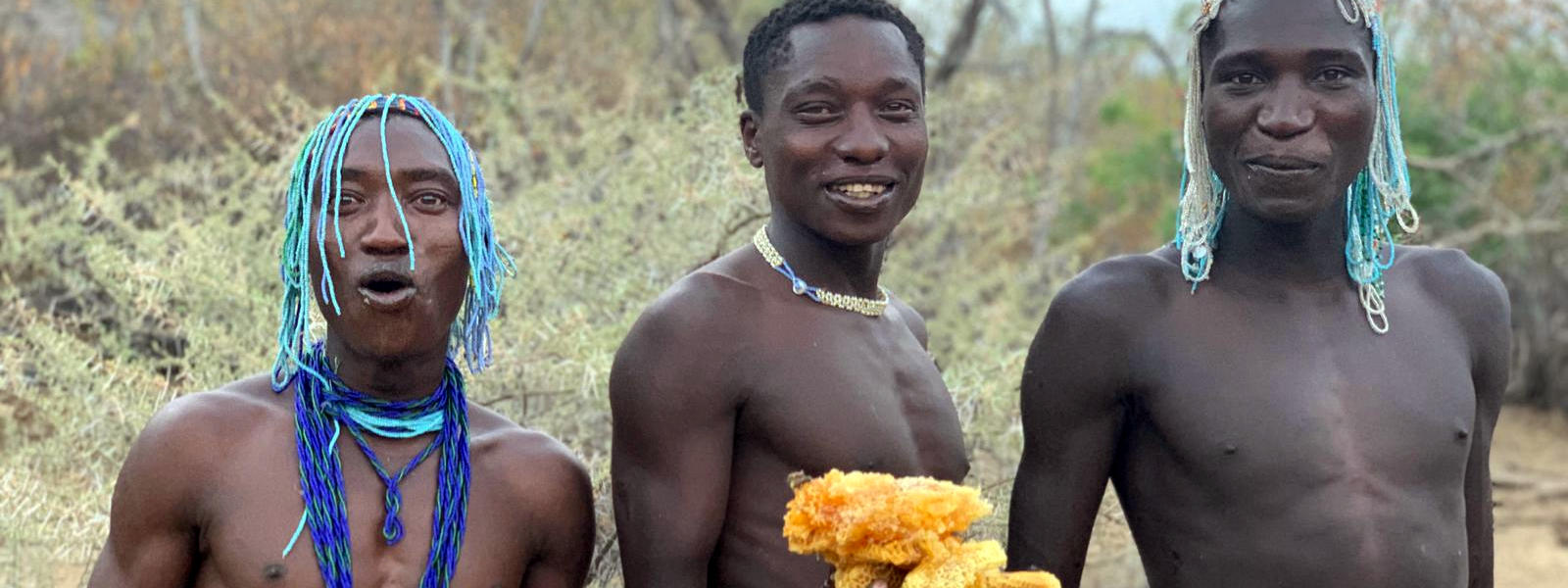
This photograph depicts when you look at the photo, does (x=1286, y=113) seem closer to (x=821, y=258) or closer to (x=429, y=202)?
(x=821, y=258)

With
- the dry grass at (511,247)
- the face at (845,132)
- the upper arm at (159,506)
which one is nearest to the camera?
the upper arm at (159,506)

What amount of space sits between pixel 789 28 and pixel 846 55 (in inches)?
5.2

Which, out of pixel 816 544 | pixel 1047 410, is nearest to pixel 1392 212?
pixel 1047 410

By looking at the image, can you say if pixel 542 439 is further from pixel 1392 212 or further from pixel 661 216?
pixel 661 216

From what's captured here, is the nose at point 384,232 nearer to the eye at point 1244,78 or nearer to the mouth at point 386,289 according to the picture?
the mouth at point 386,289

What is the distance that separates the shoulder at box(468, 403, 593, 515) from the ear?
59cm

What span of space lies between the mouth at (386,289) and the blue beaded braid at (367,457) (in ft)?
0.53

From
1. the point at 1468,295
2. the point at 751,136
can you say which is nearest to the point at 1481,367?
the point at 1468,295

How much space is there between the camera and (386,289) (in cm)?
264

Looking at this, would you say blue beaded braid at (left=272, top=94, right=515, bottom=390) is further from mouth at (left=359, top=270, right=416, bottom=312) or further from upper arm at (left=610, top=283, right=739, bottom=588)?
upper arm at (left=610, top=283, right=739, bottom=588)

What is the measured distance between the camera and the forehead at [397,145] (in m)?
2.67

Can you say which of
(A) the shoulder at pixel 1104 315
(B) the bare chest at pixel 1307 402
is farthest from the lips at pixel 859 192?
(B) the bare chest at pixel 1307 402

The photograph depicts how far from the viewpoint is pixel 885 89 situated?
290 centimetres

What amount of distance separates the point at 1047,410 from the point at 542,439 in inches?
32.1
